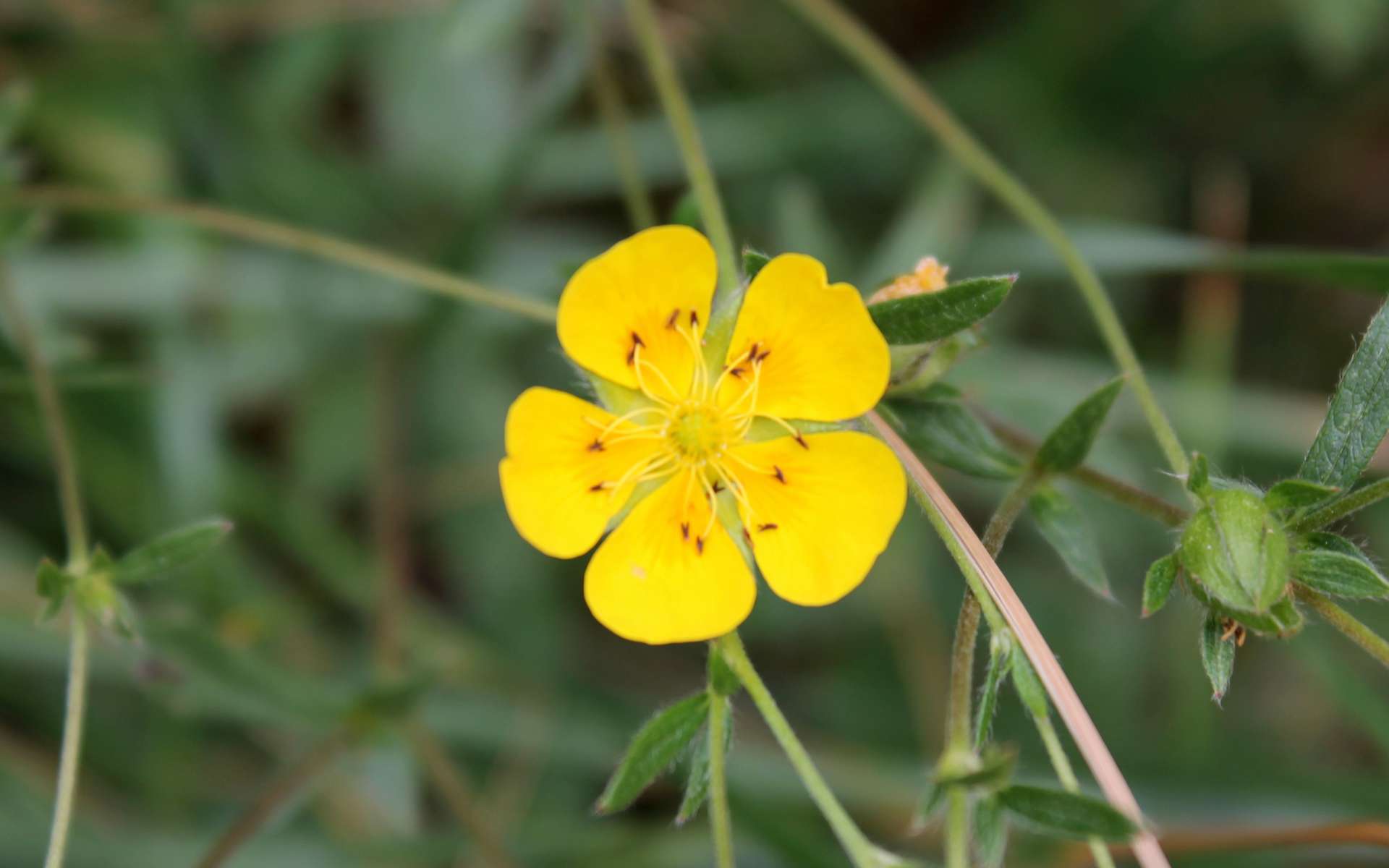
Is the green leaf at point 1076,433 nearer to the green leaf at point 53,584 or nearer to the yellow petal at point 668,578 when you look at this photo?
the yellow petal at point 668,578

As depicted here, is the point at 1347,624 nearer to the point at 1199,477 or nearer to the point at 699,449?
the point at 1199,477

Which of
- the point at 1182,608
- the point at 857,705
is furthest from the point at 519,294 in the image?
the point at 1182,608

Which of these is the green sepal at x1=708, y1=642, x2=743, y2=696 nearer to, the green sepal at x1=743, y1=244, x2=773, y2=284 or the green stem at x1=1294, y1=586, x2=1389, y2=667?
the green sepal at x1=743, y1=244, x2=773, y2=284

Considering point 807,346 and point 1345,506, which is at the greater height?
point 807,346

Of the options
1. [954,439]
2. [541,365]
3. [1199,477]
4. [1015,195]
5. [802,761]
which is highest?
[541,365]

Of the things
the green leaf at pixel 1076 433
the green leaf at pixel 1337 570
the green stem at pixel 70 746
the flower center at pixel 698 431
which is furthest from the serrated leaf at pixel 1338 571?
the green stem at pixel 70 746

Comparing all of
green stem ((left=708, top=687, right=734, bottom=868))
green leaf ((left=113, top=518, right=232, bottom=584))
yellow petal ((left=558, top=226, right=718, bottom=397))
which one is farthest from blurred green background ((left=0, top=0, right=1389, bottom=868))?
green stem ((left=708, top=687, right=734, bottom=868))

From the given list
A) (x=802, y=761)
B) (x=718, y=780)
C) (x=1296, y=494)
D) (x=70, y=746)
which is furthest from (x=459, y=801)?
(x=1296, y=494)
